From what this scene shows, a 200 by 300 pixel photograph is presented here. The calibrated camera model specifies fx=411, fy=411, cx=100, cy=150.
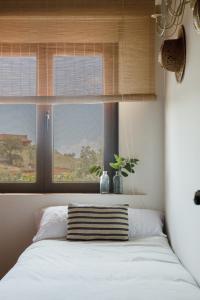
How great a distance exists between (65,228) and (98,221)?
0.85ft

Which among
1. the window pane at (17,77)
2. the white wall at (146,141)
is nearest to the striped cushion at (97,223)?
the white wall at (146,141)

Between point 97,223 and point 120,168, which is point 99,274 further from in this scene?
point 120,168

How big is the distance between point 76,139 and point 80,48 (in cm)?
75

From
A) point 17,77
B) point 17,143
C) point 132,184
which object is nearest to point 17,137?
point 17,143

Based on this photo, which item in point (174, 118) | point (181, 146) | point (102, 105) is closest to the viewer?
point (181, 146)

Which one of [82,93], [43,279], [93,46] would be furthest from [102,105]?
[43,279]

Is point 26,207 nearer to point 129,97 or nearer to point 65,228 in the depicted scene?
point 65,228

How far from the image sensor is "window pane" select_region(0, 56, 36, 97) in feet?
11.1

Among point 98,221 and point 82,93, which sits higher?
point 82,93

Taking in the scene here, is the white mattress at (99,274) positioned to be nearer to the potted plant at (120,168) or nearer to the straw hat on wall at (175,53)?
the potted plant at (120,168)

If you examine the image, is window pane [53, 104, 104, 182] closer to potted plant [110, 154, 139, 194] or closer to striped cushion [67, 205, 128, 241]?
potted plant [110, 154, 139, 194]

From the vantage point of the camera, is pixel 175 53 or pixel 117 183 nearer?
pixel 175 53

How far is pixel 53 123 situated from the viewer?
11.4 feet

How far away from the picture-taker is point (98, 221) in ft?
9.62
